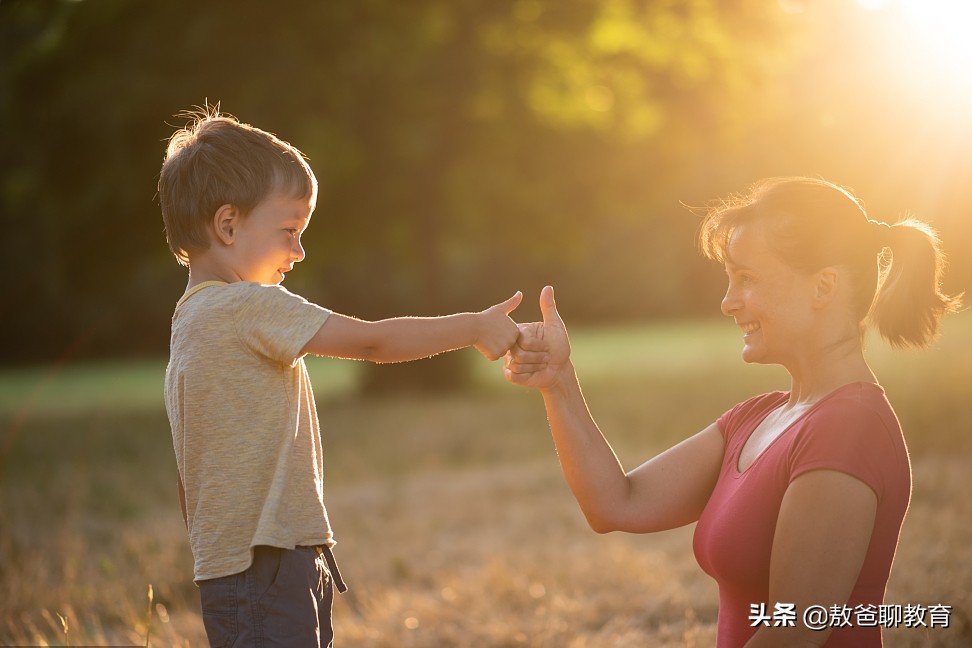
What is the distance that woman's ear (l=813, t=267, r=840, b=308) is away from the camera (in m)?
2.52

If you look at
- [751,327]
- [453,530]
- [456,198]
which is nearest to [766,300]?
[751,327]

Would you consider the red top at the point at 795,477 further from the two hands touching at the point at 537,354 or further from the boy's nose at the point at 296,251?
the boy's nose at the point at 296,251

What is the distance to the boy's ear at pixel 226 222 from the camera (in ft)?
8.46

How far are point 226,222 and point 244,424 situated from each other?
1.67 feet

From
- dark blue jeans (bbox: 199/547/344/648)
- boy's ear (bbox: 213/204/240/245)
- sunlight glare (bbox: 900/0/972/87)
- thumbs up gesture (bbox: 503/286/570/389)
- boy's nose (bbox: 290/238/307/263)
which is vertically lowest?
dark blue jeans (bbox: 199/547/344/648)

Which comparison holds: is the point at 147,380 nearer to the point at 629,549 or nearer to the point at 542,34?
the point at 542,34

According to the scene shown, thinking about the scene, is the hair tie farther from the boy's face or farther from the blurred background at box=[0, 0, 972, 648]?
the blurred background at box=[0, 0, 972, 648]

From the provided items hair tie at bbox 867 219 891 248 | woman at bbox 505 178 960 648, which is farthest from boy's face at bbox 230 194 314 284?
hair tie at bbox 867 219 891 248

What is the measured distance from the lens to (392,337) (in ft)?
8.36

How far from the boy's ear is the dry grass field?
3.63 ft

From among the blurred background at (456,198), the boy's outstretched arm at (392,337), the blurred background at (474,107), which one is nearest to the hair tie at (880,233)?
the boy's outstretched arm at (392,337)

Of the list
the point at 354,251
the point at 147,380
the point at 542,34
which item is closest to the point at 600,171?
the point at 542,34

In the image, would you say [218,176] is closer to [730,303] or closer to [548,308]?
[548,308]

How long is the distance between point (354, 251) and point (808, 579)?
15.3 metres
